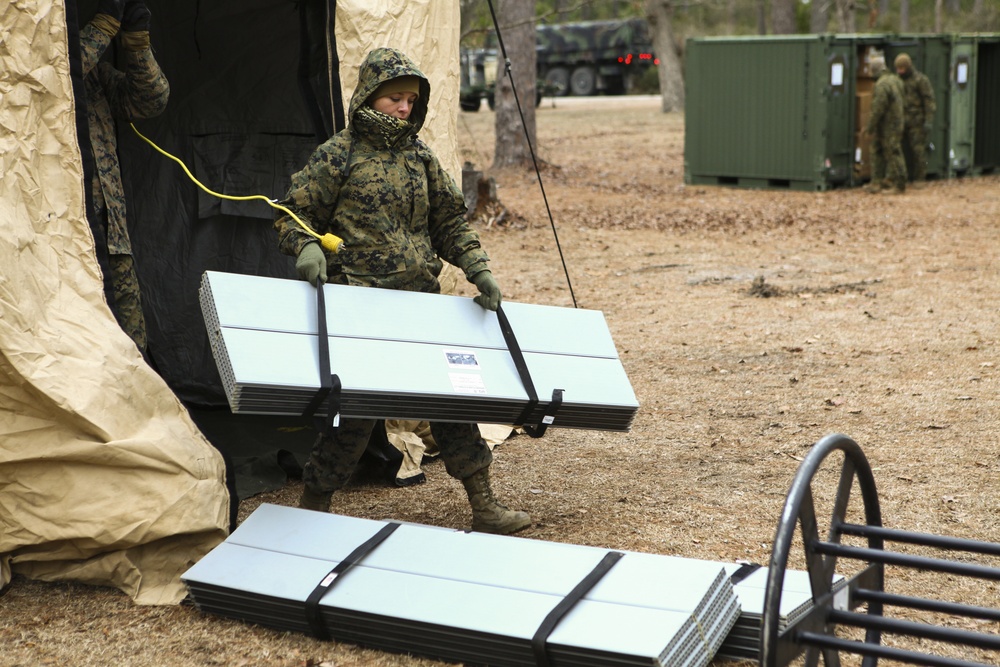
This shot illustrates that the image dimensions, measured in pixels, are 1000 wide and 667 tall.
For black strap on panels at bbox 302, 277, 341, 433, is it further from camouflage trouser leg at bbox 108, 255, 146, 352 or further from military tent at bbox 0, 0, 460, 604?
camouflage trouser leg at bbox 108, 255, 146, 352

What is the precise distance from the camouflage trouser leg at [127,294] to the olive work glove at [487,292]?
1.49m

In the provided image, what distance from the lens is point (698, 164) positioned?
16531mm

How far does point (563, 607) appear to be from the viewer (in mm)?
3420

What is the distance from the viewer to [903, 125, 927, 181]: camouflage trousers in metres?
15.8

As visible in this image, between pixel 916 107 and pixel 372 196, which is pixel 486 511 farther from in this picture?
pixel 916 107

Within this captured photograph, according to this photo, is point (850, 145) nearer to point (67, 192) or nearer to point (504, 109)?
point (504, 109)

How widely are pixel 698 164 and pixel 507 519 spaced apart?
12563mm

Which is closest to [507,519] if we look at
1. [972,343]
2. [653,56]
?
[972,343]

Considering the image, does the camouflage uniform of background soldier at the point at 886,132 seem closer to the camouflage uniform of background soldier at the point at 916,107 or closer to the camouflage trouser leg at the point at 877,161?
the camouflage trouser leg at the point at 877,161

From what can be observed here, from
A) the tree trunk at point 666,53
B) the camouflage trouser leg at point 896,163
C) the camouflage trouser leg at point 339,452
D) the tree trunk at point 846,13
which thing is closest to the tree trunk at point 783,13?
the tree trunk at point 846,13

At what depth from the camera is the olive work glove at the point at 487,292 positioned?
14.7 ft

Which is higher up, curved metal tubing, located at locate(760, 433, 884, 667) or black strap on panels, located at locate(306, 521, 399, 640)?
curved metal tubing, located at locate(760, 433, 884, 667)

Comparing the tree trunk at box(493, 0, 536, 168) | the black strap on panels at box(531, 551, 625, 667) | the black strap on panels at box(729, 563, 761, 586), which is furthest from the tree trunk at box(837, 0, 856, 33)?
the black strap on panels at box(531, 551, 625, 667)

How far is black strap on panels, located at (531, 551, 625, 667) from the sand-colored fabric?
138cm
